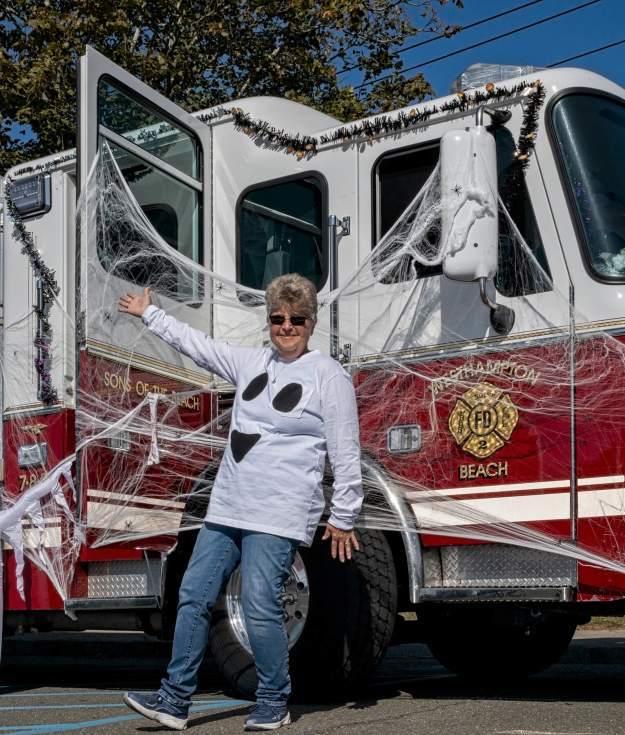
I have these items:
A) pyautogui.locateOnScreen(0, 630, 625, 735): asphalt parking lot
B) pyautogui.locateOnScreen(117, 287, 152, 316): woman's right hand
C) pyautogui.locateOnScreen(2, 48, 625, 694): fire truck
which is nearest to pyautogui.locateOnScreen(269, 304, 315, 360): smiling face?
pyautogui.locateOnScreen(117, 287, 152, 316): woman's right hand

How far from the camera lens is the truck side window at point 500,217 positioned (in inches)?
233

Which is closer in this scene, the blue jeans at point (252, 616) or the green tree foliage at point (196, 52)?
the blue jeans at point (252, 616)

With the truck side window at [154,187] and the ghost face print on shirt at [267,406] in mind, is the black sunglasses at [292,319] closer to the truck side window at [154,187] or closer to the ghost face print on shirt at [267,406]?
the ghost face print on shirt at [267,406]

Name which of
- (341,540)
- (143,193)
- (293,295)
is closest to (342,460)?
(341,540)

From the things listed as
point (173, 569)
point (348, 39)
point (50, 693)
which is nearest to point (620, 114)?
point (173, 569)

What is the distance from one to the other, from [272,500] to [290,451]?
211mm

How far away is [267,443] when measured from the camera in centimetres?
511

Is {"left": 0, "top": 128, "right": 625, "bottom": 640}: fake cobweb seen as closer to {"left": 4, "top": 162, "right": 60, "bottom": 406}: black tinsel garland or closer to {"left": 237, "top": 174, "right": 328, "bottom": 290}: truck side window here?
{"left": 4, "top": 162, "right": 60, "bottom": 406}: black tinsel garland

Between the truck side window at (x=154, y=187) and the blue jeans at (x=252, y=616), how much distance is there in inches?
73.6

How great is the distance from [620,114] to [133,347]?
265 cm

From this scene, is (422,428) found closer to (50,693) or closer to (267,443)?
(267,443)

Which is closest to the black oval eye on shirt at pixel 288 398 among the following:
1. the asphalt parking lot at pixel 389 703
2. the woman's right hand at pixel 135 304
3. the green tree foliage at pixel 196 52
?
the woman's right hand at pixel 135 304

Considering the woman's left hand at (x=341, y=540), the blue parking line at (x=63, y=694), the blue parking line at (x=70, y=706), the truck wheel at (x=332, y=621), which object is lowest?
the blue parking line at (x=63, y=694)

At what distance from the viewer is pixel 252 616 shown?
16.5 ft
